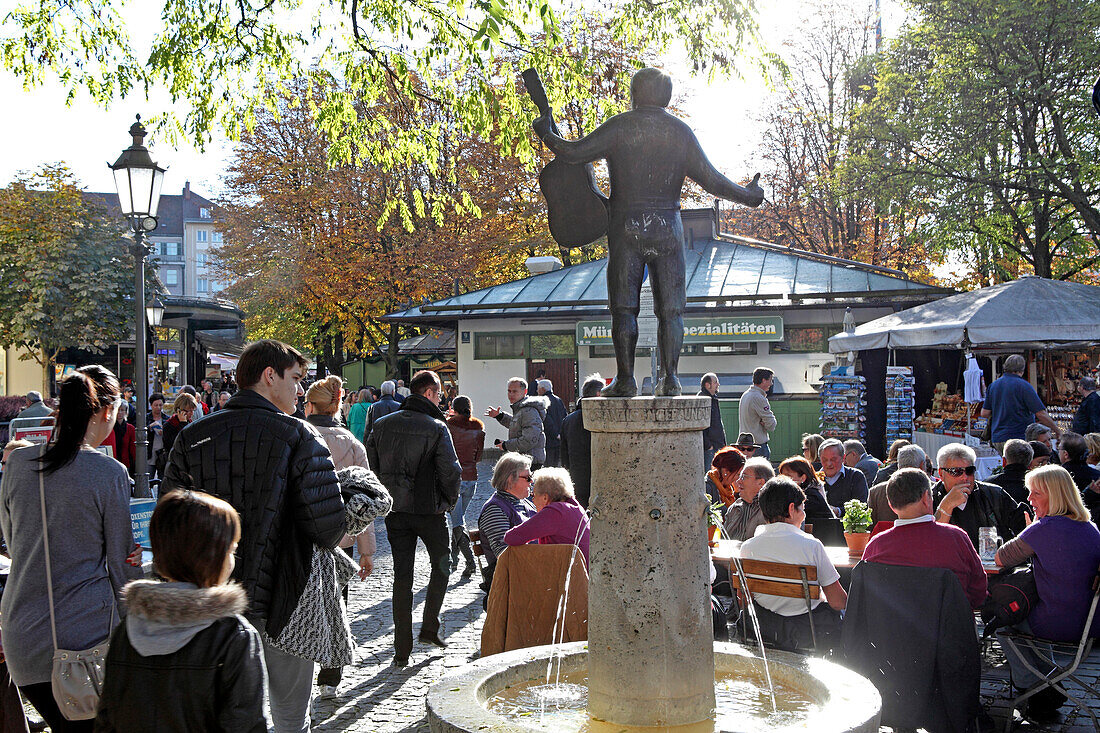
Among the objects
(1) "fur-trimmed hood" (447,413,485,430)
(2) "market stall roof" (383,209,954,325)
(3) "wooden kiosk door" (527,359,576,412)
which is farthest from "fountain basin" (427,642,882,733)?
(3) "wooden kiosk door" (527,359,576,412)

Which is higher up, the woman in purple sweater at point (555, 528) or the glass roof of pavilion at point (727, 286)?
the glass roof of pavilion at point (727, 286)

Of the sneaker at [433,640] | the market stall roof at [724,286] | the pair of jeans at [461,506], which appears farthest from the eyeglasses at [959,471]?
the market stall roof at [724,286]

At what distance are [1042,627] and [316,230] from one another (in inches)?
1128

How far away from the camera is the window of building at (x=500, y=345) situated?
23.3 metres

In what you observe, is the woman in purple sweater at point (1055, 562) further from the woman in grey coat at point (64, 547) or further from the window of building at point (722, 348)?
the window of building at point (722, 348)

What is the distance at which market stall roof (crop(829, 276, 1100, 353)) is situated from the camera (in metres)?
11.8

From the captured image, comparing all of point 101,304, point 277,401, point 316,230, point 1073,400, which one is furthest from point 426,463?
point 316,230

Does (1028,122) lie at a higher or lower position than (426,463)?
higher

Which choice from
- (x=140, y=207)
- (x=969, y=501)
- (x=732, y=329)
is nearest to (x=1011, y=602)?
(x=969, y=501)

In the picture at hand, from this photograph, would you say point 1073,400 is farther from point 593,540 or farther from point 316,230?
point 316,230

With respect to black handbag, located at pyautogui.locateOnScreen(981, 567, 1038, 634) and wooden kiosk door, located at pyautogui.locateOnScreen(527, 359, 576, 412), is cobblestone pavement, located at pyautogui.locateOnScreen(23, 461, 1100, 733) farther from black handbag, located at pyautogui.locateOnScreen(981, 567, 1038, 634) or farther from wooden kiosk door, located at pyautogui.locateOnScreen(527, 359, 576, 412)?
wooden kiosk door, located at pyautogui.locateOnScreen(527, 359, 576, 412)

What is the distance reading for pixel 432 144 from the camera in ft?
32.2

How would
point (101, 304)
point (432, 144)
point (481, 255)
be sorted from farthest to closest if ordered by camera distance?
1. point (481, 255)
2. point (101, 304)
3. point (432, 144)

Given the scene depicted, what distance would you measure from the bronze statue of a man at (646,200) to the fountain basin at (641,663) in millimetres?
1341
